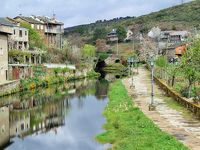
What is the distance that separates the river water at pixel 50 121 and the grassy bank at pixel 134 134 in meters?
0.99

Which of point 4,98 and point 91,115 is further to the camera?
point 4,98

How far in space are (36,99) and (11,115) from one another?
13681mm

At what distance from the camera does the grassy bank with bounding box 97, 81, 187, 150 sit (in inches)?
939

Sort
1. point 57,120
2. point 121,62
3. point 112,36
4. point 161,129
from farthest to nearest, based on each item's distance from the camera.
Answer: point 112,36
point 121,62
point 57,120
point 161,129

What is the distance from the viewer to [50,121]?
128 feet

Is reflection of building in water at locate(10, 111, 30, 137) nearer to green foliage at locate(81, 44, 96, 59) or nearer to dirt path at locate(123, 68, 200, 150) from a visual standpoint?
dirt path at locate(123, 68, 200, 150)

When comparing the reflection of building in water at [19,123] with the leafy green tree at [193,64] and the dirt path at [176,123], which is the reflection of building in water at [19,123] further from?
the leafy green tree at [193,64]

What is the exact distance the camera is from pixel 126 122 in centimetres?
3241

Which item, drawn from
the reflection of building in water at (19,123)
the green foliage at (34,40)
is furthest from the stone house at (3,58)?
the green foliage at (34,40)

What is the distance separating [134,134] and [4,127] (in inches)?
480

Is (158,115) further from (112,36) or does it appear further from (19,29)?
(112,36)

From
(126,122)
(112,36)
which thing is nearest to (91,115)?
(126,122)

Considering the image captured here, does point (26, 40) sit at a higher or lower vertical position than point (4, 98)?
higher

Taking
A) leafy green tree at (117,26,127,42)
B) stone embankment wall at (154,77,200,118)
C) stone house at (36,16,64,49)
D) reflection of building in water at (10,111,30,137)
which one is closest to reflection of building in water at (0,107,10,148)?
reflection of building in water at (10,111,30,137)
